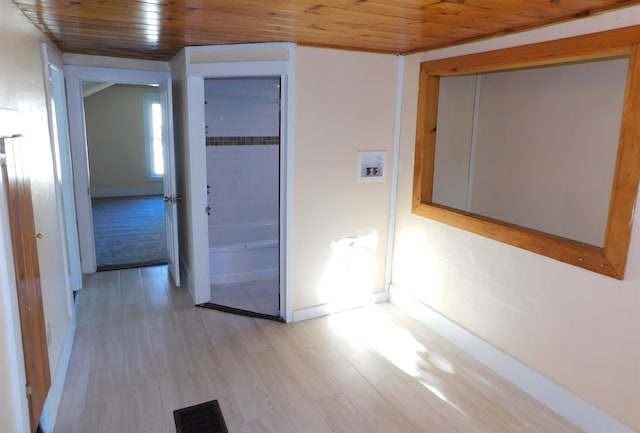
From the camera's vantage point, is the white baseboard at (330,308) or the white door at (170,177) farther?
the white door at (170,177)

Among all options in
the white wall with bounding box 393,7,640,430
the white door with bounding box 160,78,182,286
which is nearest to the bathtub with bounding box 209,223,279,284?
the white door with bounding box 160,78,182,286

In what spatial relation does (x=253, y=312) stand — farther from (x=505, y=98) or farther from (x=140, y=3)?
(x=505, y=98)

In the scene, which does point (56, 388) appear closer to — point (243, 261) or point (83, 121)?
point (243, 261)

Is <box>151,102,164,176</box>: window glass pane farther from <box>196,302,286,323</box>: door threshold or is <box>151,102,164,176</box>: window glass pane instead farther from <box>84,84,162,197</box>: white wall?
<box>196,302,286,323</box>: door threshold

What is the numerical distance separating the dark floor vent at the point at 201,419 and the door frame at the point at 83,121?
2771mm

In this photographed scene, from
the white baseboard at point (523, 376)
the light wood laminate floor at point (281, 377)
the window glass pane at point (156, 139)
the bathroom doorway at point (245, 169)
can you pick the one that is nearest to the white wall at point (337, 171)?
the light wood laminate floor at point (281, 377)

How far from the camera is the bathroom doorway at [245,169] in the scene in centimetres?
467

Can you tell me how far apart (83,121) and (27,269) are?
9.15 ft

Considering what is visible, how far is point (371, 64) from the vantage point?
3.47m

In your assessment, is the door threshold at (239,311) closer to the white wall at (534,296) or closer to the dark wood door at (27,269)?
the white wall at (534,296)

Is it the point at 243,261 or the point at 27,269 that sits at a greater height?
the point at 27,269

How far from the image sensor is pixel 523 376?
2.76 m

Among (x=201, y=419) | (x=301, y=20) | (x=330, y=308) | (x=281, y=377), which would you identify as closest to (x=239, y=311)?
(x=330, y=308)

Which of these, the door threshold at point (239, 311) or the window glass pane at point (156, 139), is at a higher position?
the window glass pane at point (156, 139)
